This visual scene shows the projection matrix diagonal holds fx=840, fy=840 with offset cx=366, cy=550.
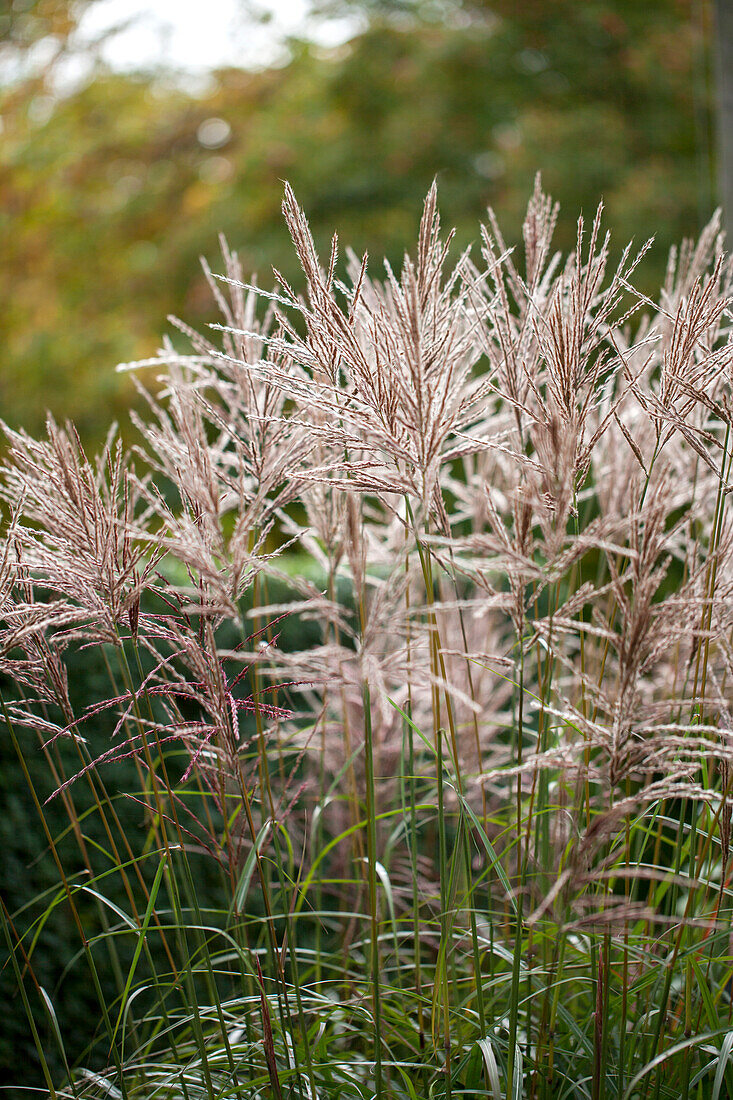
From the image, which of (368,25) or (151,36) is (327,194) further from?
(151,36)

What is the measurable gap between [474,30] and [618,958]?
997cm

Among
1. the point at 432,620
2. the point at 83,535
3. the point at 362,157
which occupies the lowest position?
the point at 432,620

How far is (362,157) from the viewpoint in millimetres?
9070

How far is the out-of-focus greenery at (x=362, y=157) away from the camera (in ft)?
27.7

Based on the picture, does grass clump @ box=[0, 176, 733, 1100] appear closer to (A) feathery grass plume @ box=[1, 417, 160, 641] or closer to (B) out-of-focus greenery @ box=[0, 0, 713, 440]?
(A) feathery grass plume @ box=[1, 417, 160, 641]

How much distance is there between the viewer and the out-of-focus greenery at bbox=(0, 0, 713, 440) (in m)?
8.44

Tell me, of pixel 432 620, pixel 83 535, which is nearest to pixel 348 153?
pixel 83 535

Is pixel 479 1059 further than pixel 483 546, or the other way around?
pixel 479 1059

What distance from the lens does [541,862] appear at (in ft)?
5.31

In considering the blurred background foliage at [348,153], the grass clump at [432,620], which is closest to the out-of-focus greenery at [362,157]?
the blurred background foliage at [348,153]

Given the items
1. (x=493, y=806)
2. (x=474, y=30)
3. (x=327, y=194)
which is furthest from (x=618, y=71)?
(x=493, y=806)

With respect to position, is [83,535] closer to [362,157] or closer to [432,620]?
[432,620]

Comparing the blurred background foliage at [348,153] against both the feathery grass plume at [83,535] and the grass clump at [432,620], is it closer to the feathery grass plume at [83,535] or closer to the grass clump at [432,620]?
the grass clump at [432,620]

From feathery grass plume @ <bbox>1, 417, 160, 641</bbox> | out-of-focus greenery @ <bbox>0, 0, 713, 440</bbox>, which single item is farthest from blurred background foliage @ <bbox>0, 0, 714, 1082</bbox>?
feathery grass plume @ <bbox>1, 417, 160, 641</bbox>
